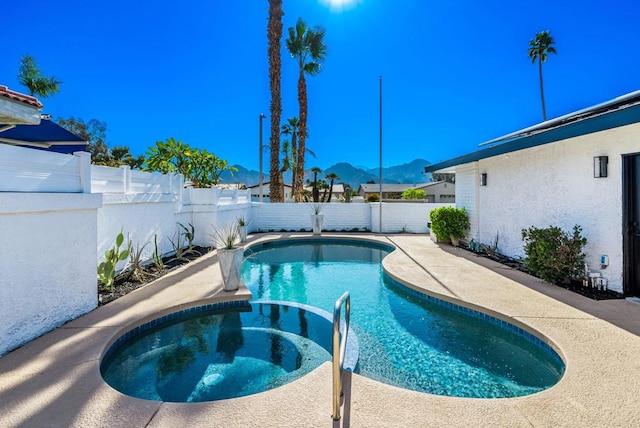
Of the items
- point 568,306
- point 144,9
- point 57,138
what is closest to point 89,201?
point 57,138

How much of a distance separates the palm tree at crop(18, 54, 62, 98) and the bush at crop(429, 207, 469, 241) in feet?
85.9

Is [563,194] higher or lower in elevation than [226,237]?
higher

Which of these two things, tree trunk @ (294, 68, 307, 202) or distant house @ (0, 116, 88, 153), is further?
tree trunk @ (294, 68, 307, 202)

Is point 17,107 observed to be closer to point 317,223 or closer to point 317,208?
point 317,223

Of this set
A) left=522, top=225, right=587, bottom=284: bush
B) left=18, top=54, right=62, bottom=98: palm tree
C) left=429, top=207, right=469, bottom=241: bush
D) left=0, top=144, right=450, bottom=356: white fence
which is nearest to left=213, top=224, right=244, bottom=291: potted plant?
left=0, top=144, right=450, bottom=356: white fence

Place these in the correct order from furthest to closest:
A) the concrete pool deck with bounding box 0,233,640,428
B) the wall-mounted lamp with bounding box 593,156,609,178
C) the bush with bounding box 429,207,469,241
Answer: the bush with bounding box 429,207,469,241
the wall-mounted lamp with bounding box 593,156,609,178
the concrete pool deck with bounding box 0,233,640,428

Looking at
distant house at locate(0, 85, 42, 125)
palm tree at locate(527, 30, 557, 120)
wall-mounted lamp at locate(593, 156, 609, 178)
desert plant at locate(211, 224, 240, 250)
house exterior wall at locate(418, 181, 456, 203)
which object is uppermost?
palm tree at locate(527, 30, 557, 120)

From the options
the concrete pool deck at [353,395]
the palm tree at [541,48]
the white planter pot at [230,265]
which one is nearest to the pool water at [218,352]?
the concrete pool deck at [353,395]

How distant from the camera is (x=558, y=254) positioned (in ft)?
19.6

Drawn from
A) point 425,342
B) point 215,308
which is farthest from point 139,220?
point 425,342

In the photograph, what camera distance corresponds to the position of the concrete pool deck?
8.02 feet

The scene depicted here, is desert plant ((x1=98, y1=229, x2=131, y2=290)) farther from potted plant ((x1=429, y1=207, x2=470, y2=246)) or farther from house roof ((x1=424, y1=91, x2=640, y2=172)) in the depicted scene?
potted plant ((x1=429, y1=207, x2=470, y2=246))

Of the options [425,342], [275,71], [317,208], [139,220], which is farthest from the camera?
[275,71]

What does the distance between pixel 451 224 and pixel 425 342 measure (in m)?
7.61
